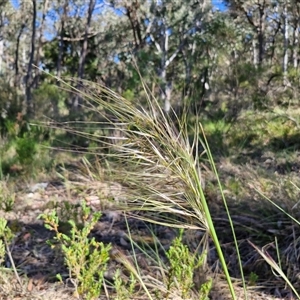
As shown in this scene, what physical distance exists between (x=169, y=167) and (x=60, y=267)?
1636mm

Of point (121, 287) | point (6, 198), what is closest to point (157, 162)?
point (121, 287)

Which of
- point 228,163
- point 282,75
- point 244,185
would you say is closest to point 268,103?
point 282,75

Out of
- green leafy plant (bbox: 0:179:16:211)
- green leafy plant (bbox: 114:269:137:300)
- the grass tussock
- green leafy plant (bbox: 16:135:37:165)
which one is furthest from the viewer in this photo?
green leafy plant (bbox: 16:135:37:165)

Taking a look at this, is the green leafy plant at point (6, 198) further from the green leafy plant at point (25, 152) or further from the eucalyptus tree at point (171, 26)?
the eucalyptus tree at point (171, 26)

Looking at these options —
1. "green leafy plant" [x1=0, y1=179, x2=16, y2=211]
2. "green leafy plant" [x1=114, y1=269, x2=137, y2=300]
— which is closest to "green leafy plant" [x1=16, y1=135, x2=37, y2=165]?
"green leafy plant" [x1=0, y1=179, x2=16, y2=211]

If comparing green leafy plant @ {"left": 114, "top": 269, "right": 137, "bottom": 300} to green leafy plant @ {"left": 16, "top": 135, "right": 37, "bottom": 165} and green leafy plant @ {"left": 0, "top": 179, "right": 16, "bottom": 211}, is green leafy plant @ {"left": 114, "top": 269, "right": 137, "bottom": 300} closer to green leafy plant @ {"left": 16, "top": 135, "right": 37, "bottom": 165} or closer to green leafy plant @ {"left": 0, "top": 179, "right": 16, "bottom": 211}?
green leafy plant @ {"left": 0, "top": 179, "right": 16, "bottom": 211}

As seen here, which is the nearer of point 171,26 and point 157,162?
point 157,162

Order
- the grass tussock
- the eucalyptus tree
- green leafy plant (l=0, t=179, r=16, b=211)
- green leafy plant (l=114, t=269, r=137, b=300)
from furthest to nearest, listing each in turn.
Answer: the eucalyptus tree
green leafy plant (l=0, t=179, r=16, b=211)
green leafy plant (l=114, t=269, r=137, b=300)
the grass tussock

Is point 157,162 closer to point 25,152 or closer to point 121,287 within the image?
point 121,287

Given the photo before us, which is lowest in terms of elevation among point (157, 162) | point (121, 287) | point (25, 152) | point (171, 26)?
point (121, 287)

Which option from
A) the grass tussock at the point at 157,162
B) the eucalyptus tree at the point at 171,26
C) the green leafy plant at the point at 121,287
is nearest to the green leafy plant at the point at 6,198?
the green leafy plant at the point at 121,287

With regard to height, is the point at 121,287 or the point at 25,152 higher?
the point at 25,152

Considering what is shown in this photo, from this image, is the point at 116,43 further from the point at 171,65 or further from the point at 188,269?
the point at 188,269

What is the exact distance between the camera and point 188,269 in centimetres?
134
